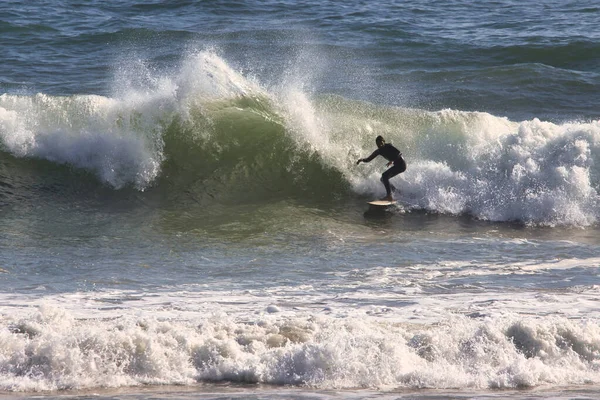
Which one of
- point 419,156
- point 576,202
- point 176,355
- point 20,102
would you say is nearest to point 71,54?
point 20,102

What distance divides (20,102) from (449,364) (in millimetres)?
10830

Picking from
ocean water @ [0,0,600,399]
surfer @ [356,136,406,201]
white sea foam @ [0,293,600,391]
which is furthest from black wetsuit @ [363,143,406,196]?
white sea foam @ [0,293,600,391]

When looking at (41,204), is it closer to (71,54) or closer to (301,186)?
(301,186)

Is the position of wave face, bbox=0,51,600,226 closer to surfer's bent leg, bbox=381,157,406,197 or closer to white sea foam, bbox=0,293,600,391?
surfer's bent leg, bbox=381,157,406,197

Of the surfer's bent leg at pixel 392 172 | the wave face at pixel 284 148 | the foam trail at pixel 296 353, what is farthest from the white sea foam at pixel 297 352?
the wave face at pixel 284 148

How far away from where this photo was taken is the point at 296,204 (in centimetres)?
1393

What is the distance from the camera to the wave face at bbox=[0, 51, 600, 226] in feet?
46.5

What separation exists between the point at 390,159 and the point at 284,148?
2.41 metres

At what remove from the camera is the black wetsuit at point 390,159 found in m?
13.7

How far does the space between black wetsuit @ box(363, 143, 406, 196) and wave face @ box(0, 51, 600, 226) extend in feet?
1.89

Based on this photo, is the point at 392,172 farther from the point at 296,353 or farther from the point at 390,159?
the point at 296,353

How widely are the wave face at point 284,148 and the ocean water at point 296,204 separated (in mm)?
41

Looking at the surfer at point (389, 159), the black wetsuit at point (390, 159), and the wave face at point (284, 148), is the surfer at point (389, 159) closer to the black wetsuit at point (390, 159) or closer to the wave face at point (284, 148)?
the black wetsuit at point (390, 159)

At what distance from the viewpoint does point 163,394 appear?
272 inches
